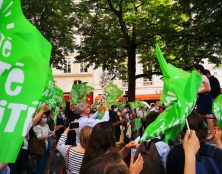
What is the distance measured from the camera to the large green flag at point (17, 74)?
2.34 meters

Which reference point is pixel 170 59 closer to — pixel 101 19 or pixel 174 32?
pixel 174 32

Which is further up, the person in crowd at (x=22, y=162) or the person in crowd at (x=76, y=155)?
the person in crowd at (x=76, y=155)

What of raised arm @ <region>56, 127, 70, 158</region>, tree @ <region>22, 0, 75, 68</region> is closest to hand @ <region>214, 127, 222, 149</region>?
raised arm @ <region>56, 127, 70, 158</region>

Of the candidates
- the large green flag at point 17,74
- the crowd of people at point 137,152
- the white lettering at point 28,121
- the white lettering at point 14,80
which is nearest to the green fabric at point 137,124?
the crowd of people at point 137,152

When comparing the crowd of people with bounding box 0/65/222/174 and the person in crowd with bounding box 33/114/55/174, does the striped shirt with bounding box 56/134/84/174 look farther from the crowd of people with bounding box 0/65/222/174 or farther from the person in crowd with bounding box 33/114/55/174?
the person in crowd with bounding box 33/114/55/174

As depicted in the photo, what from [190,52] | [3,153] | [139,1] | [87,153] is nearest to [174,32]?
[190,52]

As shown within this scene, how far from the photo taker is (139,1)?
2678 centimetres

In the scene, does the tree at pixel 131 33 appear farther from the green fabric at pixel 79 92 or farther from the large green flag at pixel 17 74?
the large green flag at pixel 17 74

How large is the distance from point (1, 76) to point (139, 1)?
24973mm

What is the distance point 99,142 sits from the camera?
3.87 m

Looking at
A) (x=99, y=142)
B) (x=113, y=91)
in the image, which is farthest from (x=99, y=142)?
(x=113, y=91)

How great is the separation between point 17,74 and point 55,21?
2426cm

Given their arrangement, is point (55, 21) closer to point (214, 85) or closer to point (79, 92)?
point (79, 92)

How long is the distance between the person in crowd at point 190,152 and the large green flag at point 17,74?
1059 millimetres
